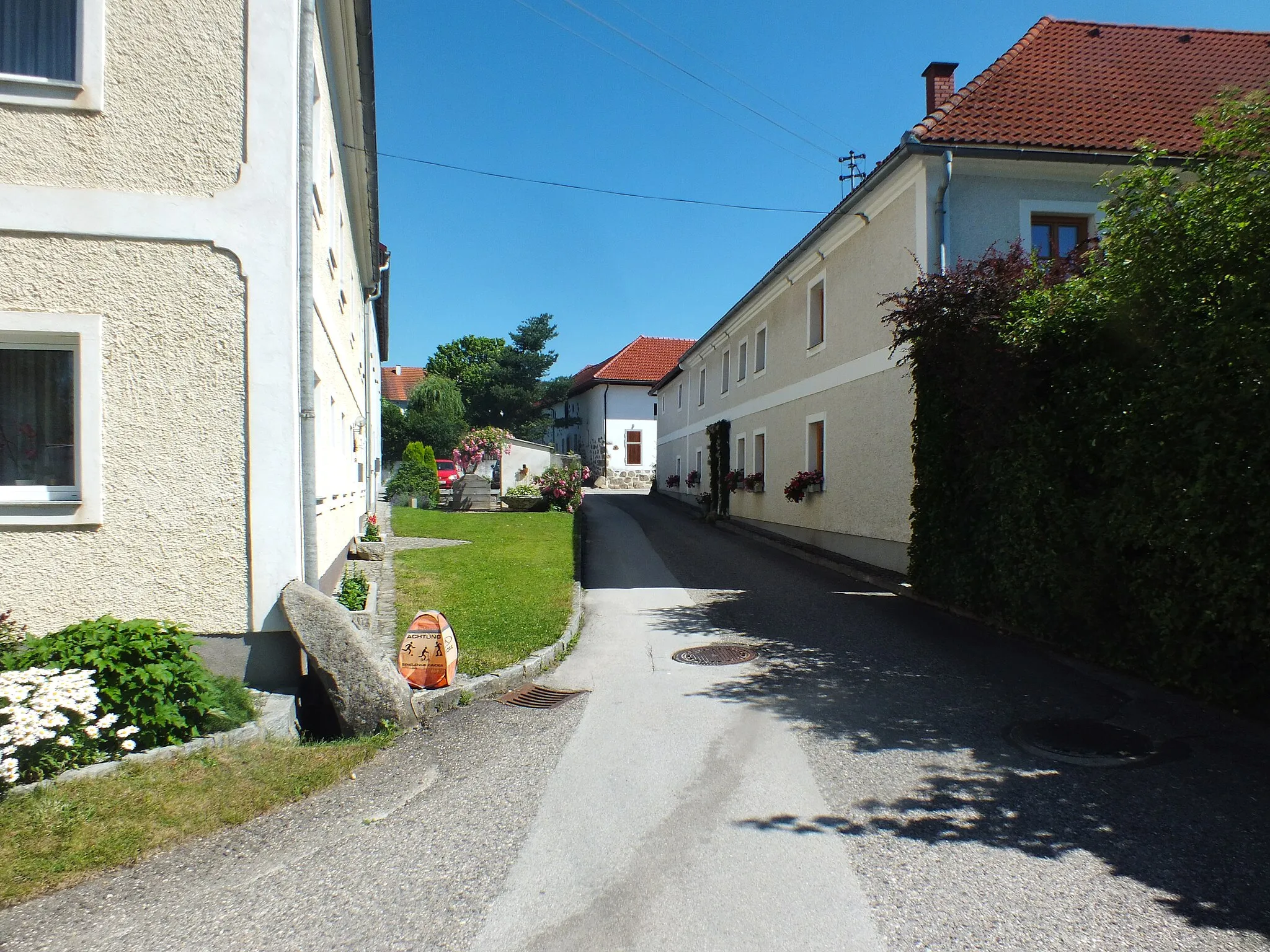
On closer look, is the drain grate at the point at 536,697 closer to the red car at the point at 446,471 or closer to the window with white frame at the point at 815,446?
the window with white frame at the point at 815,446

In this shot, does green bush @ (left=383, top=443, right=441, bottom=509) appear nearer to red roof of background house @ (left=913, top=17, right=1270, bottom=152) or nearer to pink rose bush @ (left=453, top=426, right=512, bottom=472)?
pink rose bush @ (left=453, top=426, right=512, bottom=472)

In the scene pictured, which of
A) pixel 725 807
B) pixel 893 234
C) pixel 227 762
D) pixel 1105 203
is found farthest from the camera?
pixel 893 234

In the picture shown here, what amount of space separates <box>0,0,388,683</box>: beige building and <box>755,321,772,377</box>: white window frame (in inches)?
573

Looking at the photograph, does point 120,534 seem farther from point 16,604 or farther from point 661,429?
point 661,429

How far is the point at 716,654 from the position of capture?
7750 mm

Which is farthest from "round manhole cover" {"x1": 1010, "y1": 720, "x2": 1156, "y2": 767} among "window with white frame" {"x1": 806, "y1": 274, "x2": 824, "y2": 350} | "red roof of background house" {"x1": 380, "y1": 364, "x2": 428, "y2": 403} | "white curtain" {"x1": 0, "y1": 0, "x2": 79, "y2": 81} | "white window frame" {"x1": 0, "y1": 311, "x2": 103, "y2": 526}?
"red roof of background house" {"x1": 380, "y1": 364, "x2": 428, "y2": 403}

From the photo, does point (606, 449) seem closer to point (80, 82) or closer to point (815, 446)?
point (815, 446)

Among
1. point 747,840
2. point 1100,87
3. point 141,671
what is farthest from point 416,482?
point 747,840

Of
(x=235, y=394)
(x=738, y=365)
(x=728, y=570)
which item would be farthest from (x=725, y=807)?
(x=738, y=365)

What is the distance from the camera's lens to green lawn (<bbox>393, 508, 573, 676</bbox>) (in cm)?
755

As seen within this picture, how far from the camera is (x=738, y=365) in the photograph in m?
22.4

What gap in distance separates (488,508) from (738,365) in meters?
8.07

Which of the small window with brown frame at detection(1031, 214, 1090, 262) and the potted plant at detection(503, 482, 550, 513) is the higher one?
the small window with brown frame at detection(1031, 214, 1090, 262)

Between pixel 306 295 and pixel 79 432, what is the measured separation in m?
1.72
